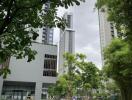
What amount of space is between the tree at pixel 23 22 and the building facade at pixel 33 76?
34.6m

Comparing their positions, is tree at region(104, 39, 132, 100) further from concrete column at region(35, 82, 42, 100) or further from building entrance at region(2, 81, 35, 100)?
concrete column at region(35, 82, 42, 100)

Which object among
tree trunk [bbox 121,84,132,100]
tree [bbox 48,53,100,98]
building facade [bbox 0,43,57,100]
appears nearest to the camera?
tree trunk [bbox 121,84,132,100]

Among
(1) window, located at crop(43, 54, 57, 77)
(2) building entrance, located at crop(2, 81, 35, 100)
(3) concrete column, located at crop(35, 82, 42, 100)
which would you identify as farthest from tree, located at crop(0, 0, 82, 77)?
(1) window, located at crop(43, 54, 57, 77)

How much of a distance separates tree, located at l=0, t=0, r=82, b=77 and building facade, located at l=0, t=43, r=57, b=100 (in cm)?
3458

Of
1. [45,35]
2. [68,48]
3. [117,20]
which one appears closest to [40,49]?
[117,20]

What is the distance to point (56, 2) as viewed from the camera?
2.65 metres

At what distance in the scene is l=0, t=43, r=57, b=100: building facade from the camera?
37.8 meters

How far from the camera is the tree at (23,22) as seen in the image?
2.47 m

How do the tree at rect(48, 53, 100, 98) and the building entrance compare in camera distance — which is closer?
the tree at rect(48, 53, 100, 98)

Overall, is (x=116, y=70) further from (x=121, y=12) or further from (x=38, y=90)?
(x=38, y=90)

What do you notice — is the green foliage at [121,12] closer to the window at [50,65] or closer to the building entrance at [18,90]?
the building entrance at [18,90]

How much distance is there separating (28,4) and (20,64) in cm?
3689

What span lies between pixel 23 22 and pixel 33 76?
3691cm

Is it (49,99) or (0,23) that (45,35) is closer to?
(49,99)
